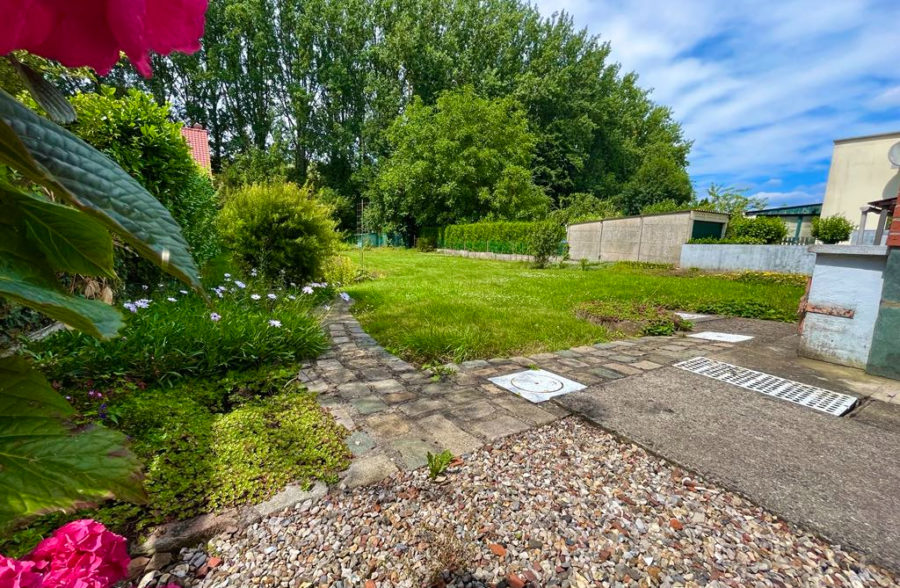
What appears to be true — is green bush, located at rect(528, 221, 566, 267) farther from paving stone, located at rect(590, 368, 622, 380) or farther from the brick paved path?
paving stone, located at rect(590, 368, 622, 380)

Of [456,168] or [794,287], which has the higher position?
[456,168]

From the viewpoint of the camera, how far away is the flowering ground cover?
1.66 m

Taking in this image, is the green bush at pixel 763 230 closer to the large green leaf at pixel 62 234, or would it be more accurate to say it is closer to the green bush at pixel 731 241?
the green bush at pixel 731 241

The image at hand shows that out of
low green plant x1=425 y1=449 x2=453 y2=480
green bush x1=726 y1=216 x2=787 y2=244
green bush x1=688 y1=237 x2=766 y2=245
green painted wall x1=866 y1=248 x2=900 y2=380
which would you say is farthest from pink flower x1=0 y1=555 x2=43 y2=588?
green bush x1=726 y1=216 x2=787 y2=244

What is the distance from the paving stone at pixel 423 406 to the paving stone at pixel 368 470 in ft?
1.66

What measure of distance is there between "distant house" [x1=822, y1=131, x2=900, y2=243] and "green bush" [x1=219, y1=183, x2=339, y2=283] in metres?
19.6

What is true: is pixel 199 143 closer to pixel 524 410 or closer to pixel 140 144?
pixel 140 144

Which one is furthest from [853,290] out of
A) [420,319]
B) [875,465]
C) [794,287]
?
[794,287]

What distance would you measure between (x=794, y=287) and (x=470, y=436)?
33.9ft

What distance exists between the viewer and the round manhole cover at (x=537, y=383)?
2.89 metres

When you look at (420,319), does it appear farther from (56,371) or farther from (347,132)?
(347,132)

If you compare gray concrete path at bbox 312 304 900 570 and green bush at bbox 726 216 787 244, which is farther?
green bush at bbox 726 216 787 244

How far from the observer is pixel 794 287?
8.79 meters

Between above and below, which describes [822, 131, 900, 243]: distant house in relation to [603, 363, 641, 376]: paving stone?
above
